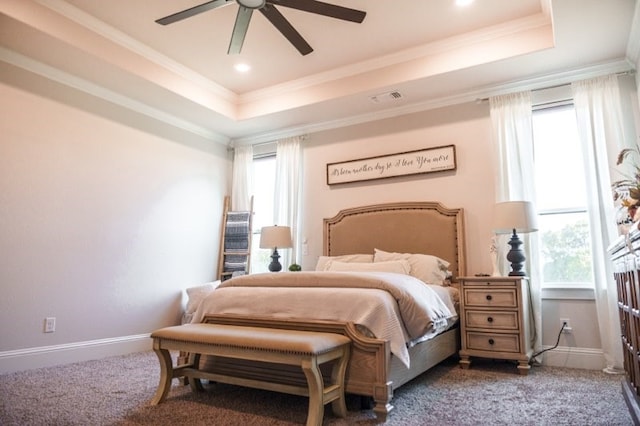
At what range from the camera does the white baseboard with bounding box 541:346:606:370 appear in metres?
3.51

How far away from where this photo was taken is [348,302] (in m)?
2.43

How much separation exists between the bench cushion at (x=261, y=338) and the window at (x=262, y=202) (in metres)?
3.01

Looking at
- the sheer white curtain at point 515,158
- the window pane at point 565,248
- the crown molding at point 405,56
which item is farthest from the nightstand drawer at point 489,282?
the crown molding at point 405,56

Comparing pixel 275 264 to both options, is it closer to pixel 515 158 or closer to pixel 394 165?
pixel 394 165

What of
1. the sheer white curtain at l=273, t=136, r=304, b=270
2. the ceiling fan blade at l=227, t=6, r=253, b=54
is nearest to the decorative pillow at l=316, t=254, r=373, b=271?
the sheer white curtain at l=273, t=136, r=304, b=270

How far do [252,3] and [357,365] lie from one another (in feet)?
8.38

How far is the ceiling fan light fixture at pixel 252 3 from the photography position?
2.98 meters

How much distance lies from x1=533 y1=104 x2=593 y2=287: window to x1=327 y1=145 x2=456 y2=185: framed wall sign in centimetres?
87

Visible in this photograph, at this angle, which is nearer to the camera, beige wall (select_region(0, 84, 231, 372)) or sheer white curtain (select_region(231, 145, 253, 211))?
beige wall (select_region(0, 84, 231, 372))

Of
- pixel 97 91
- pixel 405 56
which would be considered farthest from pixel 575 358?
pixel 97 91

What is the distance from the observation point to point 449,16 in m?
3.67

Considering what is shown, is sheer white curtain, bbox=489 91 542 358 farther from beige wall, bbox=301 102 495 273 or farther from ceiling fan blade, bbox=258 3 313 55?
ceiling fan blade, bbox=258 3 313 55

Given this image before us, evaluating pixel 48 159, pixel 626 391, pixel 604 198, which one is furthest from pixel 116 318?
pixel 604 198

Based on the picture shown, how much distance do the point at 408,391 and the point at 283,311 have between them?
38.4 inches
